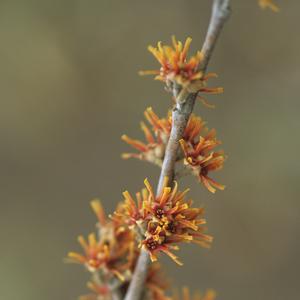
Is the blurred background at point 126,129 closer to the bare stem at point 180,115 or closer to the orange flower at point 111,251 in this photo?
the orange flower at point 111,251

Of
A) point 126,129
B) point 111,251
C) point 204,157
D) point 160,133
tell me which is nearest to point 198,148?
point 204,157

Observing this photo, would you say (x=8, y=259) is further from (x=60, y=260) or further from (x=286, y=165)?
(x=286, y=165)

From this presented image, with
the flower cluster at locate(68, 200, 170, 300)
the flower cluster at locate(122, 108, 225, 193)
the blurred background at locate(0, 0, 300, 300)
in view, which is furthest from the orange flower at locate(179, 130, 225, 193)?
the blurred background at locate(0, 0, 300, 300)

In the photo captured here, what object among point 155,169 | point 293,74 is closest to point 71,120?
point 155,169

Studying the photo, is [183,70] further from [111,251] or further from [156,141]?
[111,251]

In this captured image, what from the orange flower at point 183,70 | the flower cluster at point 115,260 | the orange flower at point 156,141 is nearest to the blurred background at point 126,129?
the flower cluster at point 115,260

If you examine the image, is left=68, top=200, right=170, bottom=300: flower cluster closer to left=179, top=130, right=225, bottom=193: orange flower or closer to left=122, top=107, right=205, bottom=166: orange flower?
left=122, top=107, right=205, bottom=166: orange flower
